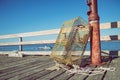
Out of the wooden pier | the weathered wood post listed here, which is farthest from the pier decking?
the weathered wood post

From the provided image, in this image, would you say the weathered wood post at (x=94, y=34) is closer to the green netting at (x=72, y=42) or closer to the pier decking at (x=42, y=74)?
the green netting at (x=72, y=42)

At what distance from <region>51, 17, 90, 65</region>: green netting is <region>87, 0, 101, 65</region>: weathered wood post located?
0.21 meters

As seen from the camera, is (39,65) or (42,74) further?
(39,65)

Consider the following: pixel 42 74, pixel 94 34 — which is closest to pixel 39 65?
pixel 42 74

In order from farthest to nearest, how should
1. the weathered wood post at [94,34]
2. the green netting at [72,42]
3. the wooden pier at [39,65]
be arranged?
the weathered wood post at [94,34]
the green netting at [72,42]
the wooden pier at [39,65]

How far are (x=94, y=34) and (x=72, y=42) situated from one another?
63 centimetres

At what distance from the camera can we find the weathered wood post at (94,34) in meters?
4.28

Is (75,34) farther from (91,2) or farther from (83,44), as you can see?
(91,2)

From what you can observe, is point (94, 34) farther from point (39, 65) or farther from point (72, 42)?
point (39, 65)

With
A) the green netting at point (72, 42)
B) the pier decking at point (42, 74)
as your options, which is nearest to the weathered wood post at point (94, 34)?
the green netting at point (72, 42)

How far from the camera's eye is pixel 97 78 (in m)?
3.02

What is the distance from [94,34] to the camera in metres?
4.31

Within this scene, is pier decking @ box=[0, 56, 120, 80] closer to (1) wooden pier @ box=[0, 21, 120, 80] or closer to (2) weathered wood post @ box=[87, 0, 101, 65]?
(1) wooden pier @ box=[0, 21, 120, 80]

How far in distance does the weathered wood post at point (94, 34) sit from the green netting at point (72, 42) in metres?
0.21
